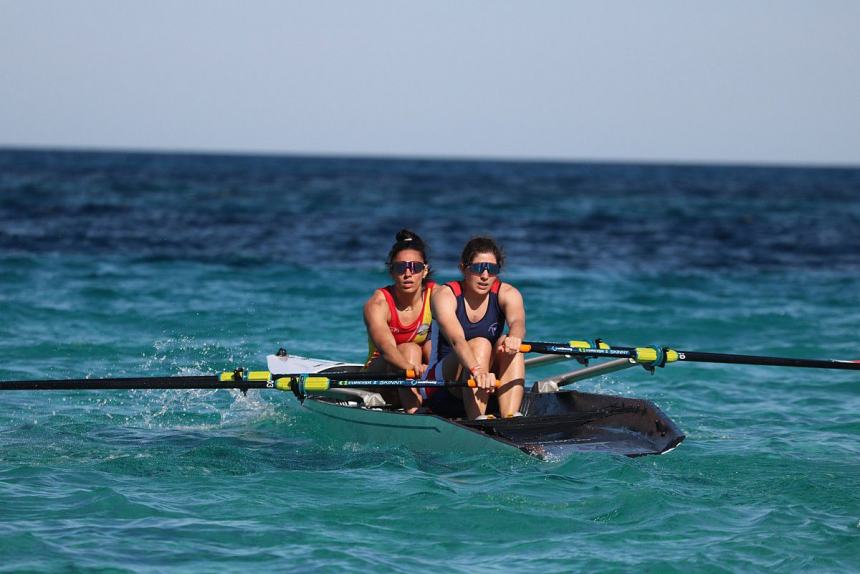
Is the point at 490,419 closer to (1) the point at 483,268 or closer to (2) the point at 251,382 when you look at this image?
(1) the point at 483,268

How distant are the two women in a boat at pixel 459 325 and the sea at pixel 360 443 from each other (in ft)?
2.66

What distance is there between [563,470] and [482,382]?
1023mm

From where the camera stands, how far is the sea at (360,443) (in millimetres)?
7078

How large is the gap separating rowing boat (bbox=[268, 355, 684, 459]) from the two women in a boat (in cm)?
37

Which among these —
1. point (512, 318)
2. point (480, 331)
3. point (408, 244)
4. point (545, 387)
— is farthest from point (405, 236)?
point (545, 387)

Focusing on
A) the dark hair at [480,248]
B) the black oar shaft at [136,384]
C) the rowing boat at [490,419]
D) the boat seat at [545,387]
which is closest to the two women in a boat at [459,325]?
the dark hair at [480,248]

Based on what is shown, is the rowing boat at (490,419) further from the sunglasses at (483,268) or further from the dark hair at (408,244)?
the dark hair at (408,244)

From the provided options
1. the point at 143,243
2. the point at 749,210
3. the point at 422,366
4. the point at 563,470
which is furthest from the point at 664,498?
the point at 749,210

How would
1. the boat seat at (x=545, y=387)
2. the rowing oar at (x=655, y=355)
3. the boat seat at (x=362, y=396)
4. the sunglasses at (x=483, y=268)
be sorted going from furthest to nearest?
the boat seat at (x=545, y=387) → the boat seat at (x=362, y=396) → the rowing oar at (x=655, y=355) → the sunglasses at (x=483, y=268)

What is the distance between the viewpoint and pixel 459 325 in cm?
934

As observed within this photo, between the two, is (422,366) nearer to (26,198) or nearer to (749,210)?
(26,198)

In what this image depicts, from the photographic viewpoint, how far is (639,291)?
71.2 feet

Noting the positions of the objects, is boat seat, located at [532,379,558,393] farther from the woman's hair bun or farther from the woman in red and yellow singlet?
the woman's hair bun

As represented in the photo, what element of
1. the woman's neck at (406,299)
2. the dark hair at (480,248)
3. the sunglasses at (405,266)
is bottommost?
the woman's neck at (406,299)
